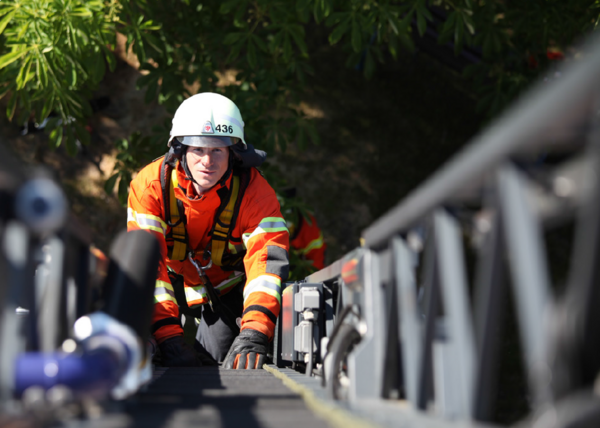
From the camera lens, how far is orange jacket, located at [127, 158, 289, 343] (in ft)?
11.8

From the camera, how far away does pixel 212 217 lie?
388 cm

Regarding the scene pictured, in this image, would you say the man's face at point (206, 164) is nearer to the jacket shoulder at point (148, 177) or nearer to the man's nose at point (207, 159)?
the man's nose at point (207, 159)

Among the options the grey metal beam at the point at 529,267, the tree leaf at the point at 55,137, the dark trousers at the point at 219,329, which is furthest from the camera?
the tree leaf at the point at 55,137

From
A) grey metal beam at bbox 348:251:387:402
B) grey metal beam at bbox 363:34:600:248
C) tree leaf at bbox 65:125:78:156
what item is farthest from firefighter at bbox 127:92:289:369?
grey metal beam at bbox 363:34:600:248

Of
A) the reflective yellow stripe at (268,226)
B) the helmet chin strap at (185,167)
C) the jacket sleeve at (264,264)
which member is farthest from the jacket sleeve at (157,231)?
the reflective yellow stripe at (268,226)

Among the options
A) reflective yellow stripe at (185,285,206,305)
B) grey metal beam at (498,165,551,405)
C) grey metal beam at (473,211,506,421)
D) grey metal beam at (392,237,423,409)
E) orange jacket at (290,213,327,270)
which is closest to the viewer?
grey metal beam at (498,165,551,405)

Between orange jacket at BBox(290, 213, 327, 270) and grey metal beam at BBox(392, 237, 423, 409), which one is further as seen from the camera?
orange jacket at BBox(290, 213, 327, 270)

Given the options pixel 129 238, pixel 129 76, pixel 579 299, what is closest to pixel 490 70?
pixel 129 238

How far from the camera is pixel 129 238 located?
1886 millimetres

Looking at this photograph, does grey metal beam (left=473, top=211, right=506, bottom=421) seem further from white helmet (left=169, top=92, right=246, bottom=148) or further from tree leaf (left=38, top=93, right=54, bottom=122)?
tree leaf (left=38, top=93, right=54, bottom=122)

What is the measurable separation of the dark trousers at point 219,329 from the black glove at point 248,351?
974 mm

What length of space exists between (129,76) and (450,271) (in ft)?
26.8

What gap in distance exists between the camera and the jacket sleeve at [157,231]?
360cm

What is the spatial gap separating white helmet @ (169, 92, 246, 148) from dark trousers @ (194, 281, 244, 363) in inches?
47.0
